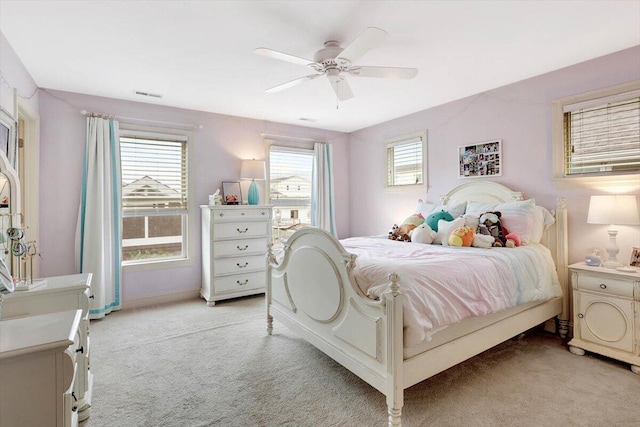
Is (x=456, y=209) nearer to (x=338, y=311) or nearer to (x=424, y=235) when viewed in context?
(x=424, y=235)

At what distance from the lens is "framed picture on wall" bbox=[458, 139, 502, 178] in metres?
3.53

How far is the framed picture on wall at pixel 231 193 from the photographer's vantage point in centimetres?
425

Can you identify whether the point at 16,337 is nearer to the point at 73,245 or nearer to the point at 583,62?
the point at 73,245

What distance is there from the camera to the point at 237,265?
4055 mm

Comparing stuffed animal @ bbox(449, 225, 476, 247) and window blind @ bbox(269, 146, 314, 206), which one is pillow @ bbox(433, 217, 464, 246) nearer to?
stuffed animal @ bbox(449, 225, 476, 247)

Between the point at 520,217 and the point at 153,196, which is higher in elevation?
the point at 153,196

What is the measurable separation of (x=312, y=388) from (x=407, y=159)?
3453 millimetres

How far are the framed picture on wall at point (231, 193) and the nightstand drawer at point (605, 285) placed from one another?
373 cm

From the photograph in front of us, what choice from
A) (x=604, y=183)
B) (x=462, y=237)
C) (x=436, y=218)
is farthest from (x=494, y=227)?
(x=604, y=183)

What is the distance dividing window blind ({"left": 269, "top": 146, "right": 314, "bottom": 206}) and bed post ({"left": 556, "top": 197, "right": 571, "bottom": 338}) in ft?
10.9

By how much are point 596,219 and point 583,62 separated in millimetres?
1451

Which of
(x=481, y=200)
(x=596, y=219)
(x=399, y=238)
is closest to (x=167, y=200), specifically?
(x=399, y=238)

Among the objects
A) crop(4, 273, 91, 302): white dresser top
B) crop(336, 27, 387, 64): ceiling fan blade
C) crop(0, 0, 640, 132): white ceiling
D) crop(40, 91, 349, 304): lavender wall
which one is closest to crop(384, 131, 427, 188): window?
crop(0, 0, 640, 132): white ceiling

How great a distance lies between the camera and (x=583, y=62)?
9.41ft
